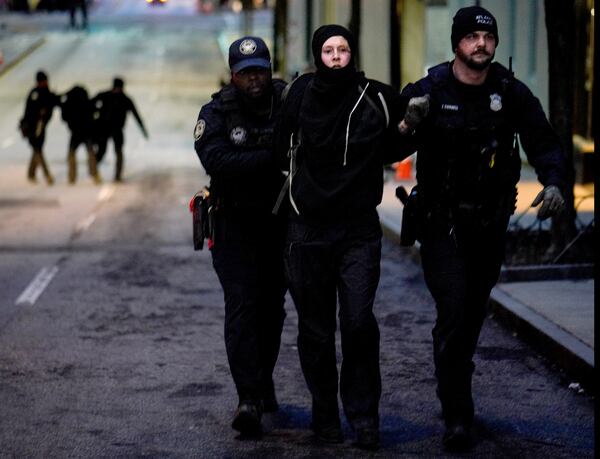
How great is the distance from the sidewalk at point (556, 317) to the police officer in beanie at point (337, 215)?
204 cm

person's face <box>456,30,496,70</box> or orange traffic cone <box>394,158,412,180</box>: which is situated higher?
person's face <box>456,30,496,70</box>

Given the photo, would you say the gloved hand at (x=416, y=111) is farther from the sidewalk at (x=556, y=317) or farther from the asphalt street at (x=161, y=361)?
the sidewalk at (x=556, y=317)

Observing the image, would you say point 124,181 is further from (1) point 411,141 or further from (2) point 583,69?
(1) point 411,141

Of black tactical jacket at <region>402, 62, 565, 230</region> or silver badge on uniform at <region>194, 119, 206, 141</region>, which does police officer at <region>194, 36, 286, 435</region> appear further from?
black tactical jacket at <region>402, 62, 565, 230</region>

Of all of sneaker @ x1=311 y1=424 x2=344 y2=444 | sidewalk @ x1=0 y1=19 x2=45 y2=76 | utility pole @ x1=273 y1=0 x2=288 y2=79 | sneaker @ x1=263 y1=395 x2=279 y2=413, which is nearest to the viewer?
sneaker @ x1=311 y1=424 x2=344 y2=444

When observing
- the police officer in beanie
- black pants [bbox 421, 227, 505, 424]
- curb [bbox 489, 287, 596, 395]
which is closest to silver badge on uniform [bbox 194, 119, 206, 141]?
the police officer in beanie

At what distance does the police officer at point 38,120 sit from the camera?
24344mm

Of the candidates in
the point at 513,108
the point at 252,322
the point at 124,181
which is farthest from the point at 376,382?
the point at 124,181

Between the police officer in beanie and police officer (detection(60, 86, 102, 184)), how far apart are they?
17.3m

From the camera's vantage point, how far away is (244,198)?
24.5 ft

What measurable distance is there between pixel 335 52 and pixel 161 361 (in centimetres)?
342

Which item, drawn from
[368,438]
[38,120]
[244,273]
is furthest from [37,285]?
[38,120]

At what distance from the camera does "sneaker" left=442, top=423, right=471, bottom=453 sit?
7.12 m

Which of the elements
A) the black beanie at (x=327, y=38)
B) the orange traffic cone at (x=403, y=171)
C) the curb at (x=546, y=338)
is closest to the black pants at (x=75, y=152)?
the orange traffic cone at (x=403, y=171)
